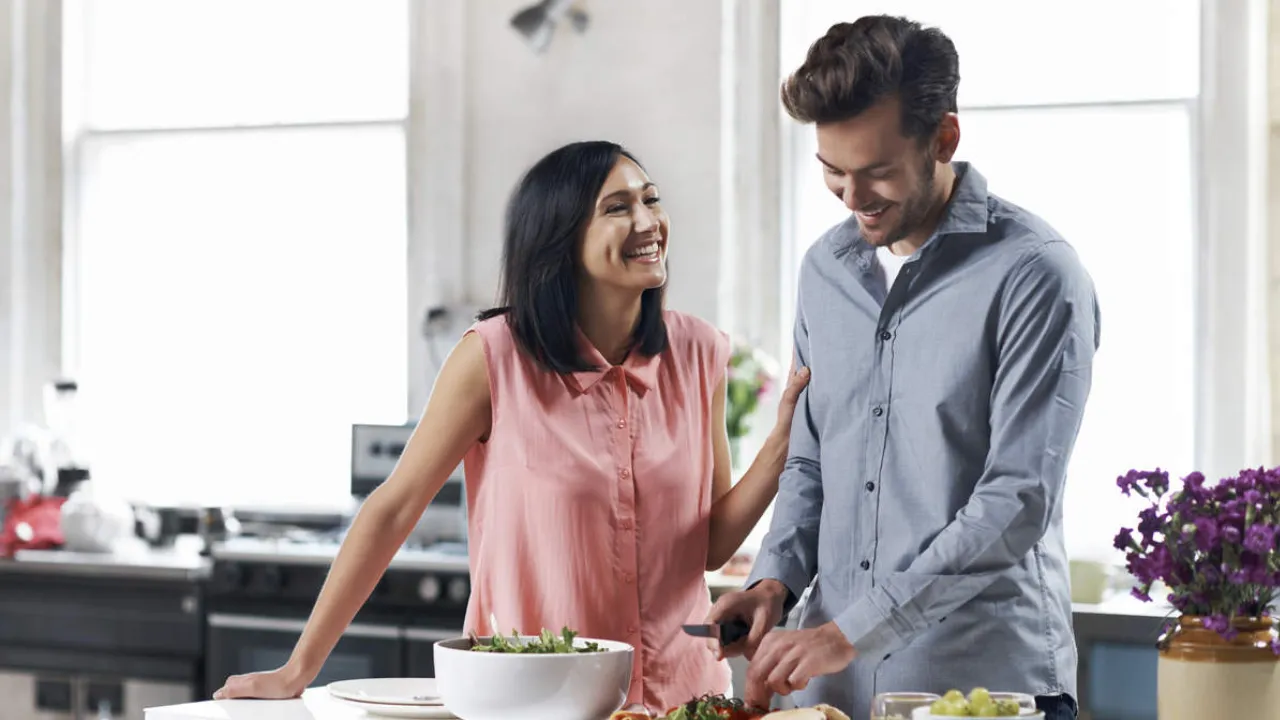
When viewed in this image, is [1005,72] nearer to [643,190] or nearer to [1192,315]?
[1192,315]

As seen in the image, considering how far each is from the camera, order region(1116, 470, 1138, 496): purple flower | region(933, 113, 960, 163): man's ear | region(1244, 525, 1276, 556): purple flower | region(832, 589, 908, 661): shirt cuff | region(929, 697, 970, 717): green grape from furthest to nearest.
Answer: region(933, 113, 960, 163): man's ear
region(832, 589, 908, 661): shirt cuff
region(1116, 470, 1138, 496): purple flower
region(1244, 525, 1276, 556): purple flower
region(929, 697, 970, 717): green grape

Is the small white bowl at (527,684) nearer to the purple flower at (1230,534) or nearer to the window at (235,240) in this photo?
the purple flower at (1230,534)

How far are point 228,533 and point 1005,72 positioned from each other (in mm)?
2601

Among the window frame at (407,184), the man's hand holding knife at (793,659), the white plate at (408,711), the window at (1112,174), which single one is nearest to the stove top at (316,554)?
the window frame at (407,184)

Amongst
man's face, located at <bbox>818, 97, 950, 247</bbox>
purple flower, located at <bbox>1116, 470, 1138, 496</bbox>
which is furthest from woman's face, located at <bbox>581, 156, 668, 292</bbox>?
purple flower, located at <bbox>1116, 470, 1138, 496</bbox>

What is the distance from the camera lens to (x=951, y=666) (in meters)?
1.78

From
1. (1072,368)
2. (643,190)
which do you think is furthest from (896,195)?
(643,190)

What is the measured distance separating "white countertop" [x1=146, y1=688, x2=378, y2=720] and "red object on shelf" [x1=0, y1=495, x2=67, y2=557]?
291cm

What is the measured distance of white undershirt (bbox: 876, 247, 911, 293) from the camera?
1.90 m

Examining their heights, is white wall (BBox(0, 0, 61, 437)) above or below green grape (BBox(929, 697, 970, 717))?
above

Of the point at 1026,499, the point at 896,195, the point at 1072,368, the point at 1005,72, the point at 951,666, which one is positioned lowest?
the point at 951,666

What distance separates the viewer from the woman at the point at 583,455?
2111 millimetres

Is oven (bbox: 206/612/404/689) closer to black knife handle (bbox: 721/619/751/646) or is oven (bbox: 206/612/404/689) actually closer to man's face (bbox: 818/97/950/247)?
black knife handle (bbox: 721/619/751/646)

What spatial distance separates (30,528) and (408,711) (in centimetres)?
320
